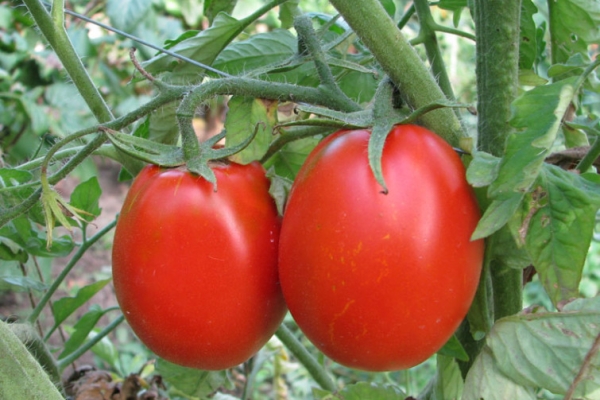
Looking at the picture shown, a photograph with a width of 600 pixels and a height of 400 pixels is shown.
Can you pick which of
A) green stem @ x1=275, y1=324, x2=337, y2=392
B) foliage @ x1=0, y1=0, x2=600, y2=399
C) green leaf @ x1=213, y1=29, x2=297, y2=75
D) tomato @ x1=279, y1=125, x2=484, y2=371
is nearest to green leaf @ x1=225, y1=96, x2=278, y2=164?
foliage @ x1=0, y1=0, x2=600, y2=399

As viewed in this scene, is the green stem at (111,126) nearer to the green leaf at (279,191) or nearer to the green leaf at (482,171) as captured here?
the green leaf at (279,191)

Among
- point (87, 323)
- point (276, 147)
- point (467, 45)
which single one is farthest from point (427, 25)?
point (467, 45)

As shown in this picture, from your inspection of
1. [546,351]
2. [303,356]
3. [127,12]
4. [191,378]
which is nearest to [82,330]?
[191,378]

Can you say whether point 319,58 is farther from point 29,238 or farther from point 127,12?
point 127,12

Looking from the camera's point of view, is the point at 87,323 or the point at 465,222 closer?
the point at 465,222

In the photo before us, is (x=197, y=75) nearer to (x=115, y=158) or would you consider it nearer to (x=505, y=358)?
(x=115, y=158)

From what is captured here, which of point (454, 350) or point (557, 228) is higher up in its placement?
point (557, 228)

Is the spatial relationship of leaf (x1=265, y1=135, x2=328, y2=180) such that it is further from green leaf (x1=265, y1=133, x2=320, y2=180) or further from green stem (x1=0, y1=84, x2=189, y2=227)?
green stem (x1=0, y1=84, x2=189, y2=227)
